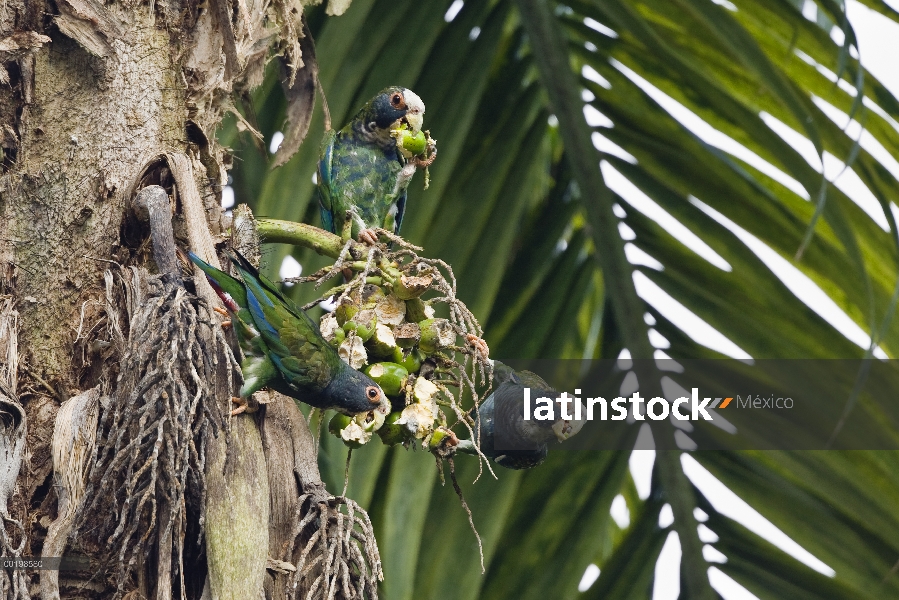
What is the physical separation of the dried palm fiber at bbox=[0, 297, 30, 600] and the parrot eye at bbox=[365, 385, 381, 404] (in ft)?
1.63

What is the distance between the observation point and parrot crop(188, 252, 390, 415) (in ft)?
4.39

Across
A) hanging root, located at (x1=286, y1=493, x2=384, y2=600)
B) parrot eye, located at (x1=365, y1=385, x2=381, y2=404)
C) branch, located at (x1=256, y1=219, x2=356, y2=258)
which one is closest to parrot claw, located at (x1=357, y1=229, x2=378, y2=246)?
branch, located at (x1=256, y1=219, x2=356, y2=258)

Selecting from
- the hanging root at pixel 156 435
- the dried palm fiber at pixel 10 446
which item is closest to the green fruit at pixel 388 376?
the hanging root at pixel 156 435

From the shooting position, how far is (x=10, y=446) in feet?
4.42

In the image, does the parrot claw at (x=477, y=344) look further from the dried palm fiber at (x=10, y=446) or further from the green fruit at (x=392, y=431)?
the dried palm fiber at (x=10, y=446)

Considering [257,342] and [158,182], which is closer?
[257,342]

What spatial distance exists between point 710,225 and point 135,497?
1622 millimetres

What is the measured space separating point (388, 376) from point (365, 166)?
1.30 meters

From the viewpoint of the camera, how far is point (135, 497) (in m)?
1.22

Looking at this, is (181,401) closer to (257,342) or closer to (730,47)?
(257,342)

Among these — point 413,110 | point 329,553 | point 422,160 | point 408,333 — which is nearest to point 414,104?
point 413,110

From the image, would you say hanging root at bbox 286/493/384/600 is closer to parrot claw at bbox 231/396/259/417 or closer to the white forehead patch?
parrot claw at bbox 231/396/259/417

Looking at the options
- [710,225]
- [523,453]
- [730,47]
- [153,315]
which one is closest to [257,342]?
[153,315]

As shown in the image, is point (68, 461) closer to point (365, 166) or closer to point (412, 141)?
point (412, 141)
